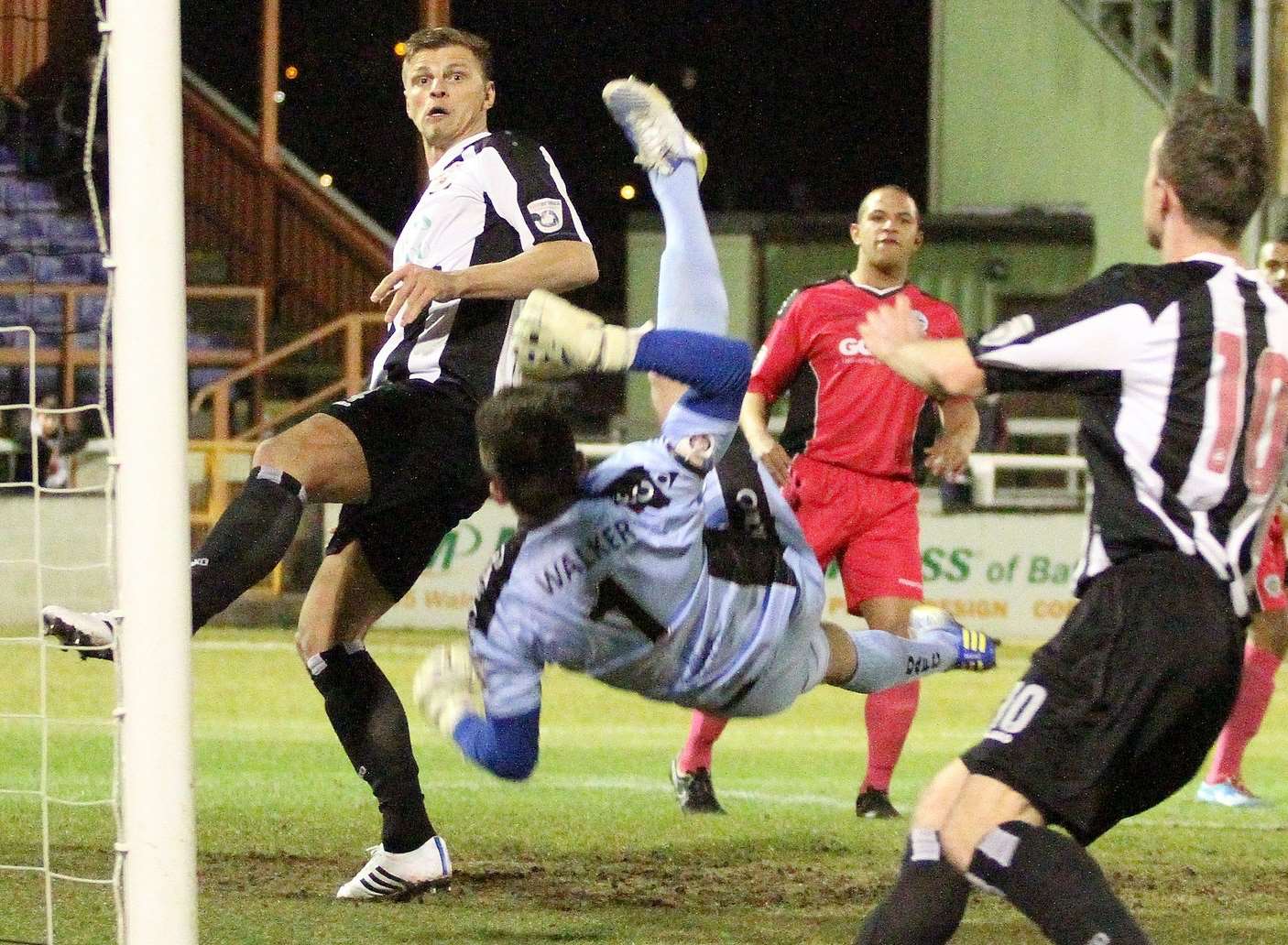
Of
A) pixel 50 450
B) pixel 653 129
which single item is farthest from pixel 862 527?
pixel 50 450

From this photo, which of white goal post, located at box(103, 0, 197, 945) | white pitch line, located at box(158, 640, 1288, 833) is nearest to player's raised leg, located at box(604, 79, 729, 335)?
white goal post, located at box(103, 0, 197, 945)

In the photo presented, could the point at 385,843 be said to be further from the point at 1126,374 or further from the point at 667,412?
the point at 1126,374

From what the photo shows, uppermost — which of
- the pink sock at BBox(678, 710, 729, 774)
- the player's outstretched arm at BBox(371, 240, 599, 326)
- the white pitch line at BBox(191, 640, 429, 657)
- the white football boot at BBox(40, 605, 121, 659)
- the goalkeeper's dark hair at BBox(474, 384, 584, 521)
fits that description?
the player's outstretched arm at BBox(371, 240, 599, 326)

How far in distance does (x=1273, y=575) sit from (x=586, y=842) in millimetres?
2748

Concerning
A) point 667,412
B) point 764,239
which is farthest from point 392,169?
point 667,412

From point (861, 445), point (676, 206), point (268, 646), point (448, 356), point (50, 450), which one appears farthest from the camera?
point (50, 450)

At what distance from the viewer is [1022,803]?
11.1ft

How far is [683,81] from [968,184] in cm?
674

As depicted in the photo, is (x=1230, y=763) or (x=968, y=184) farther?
(x=968, y=184)

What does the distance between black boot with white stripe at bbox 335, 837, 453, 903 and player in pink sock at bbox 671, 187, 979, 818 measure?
1727 millimetres

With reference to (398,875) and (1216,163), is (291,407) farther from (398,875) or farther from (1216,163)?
(1216,163)

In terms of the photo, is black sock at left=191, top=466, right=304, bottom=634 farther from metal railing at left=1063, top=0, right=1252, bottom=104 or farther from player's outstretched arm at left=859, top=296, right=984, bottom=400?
metal railing at left=1063, top=0, right=1252, bottom=104

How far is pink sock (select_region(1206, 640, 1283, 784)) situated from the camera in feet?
23.3

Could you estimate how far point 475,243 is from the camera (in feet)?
16.4
